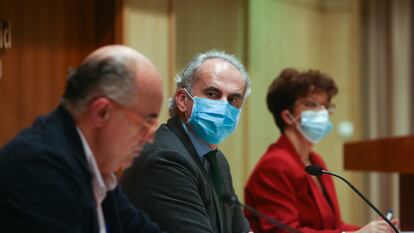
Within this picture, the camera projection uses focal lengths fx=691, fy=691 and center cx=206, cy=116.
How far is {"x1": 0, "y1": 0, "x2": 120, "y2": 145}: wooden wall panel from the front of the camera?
11.9ft

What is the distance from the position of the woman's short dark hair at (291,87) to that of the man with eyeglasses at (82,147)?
1743 millimetres

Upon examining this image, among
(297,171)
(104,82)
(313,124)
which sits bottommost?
(297,171)

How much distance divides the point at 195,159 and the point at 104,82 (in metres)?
0.80

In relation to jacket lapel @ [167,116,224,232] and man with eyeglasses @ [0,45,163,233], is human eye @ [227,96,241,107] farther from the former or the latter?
man with eyeglasses @ [0,45,163,233]

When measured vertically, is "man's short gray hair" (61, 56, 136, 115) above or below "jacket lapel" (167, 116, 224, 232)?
above

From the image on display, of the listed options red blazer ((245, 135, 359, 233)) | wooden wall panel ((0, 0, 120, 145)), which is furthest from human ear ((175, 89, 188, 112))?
wooden wall panel ((0, 0, 120, 145))

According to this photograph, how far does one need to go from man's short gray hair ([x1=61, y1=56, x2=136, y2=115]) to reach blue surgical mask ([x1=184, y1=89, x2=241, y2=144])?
2.81 feet

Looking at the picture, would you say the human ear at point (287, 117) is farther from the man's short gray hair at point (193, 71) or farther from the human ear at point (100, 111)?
the human ear at point (100, 111)

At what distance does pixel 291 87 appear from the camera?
329cm

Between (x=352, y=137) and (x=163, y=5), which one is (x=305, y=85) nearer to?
(x=163, y=5)

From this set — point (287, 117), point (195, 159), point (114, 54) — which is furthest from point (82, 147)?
point (287, 117)

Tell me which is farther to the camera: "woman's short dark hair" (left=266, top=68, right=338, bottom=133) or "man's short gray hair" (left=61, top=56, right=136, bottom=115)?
"woman's short dark hair" (left=266, top=68, right=338, bottom=133)

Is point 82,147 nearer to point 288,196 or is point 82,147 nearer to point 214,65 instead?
point 214,65

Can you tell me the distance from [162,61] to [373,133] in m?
2.32
